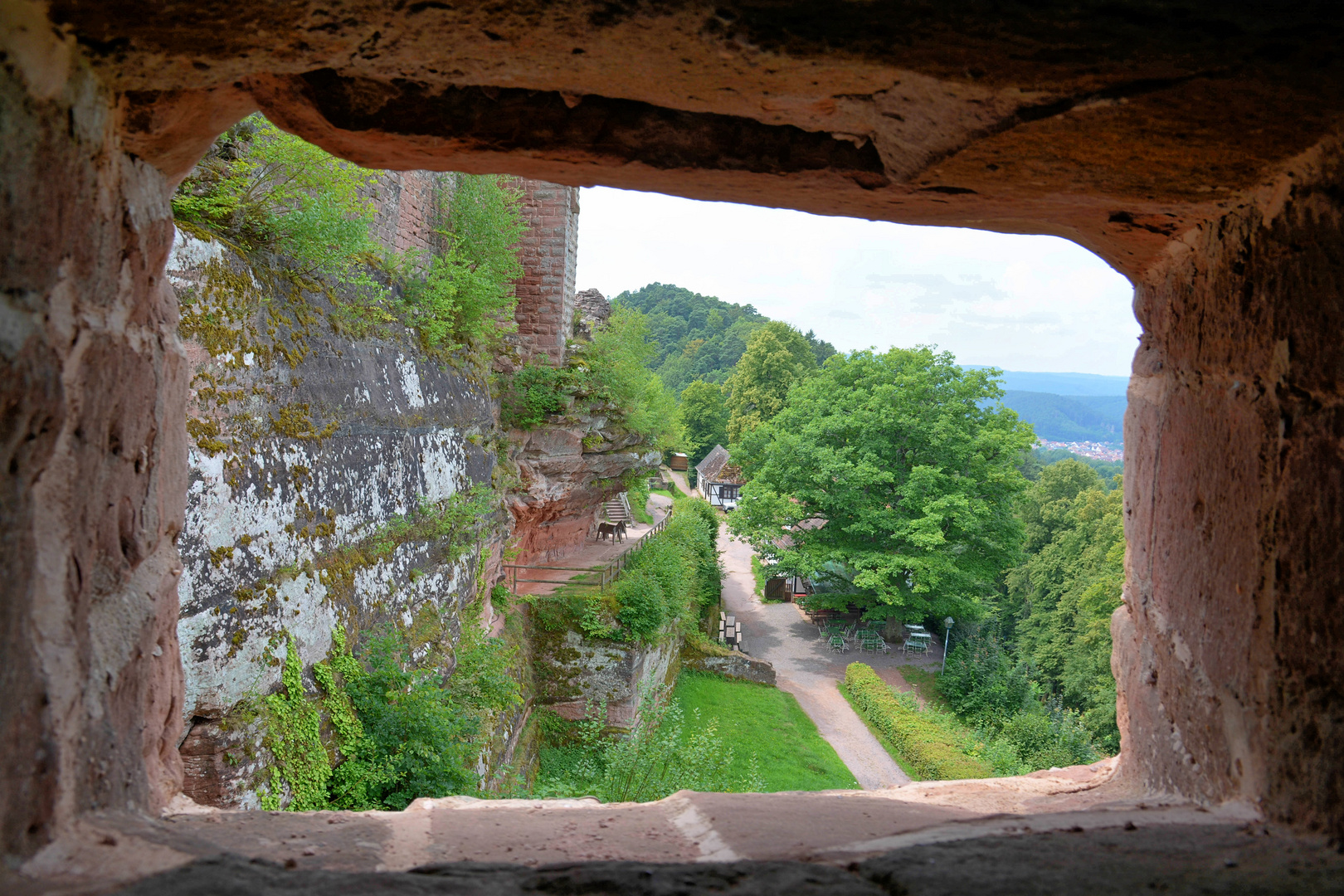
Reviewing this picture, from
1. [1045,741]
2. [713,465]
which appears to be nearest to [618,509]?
[1045,741]

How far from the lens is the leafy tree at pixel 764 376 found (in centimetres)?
3853

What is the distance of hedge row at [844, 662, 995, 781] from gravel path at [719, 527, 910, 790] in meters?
0.30

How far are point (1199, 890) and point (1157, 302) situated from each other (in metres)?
1.62

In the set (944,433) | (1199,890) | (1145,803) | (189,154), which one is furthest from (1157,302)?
(944,433)

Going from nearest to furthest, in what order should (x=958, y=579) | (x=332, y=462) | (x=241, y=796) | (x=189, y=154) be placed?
1. (x=189, y=154)
2. (x=241, y=796)
3. (x=332, y=462)
4. (x=958, y=579)

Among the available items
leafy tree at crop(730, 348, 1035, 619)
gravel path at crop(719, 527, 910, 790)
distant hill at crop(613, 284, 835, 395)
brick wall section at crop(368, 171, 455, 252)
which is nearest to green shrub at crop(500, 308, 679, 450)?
brick wall section at crop(368, 171, 455, 252)

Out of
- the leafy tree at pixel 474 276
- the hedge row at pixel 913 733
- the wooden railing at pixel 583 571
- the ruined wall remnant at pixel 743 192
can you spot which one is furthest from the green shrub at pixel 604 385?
the ruined wall remnant at pixel 743 192

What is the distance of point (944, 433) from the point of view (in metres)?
19.8

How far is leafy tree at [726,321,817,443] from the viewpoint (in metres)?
38.5

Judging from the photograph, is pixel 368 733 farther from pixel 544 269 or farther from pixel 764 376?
pixel 764 376

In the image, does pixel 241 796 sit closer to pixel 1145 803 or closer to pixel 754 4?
pixel 1145 803

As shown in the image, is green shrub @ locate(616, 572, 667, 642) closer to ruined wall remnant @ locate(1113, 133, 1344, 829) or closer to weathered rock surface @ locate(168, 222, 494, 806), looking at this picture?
weathered rock surface @ locate(168, 222, 494, 806)

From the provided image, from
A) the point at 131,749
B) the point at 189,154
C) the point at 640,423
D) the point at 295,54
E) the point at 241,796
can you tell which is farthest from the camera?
the point at 640,423

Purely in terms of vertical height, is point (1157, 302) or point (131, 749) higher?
point (1157, 302)
